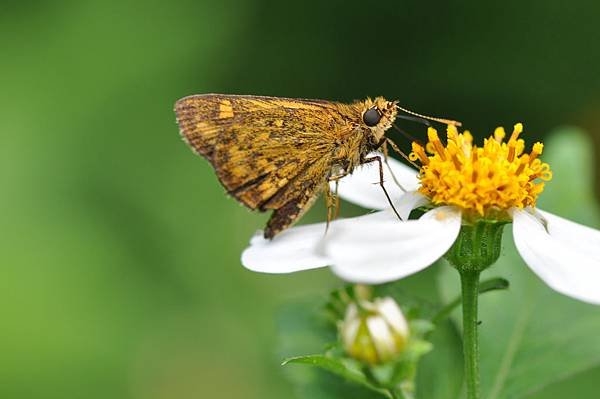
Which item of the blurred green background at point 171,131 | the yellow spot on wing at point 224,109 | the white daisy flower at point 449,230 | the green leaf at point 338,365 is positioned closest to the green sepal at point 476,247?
the white daisy flower at point 449,230

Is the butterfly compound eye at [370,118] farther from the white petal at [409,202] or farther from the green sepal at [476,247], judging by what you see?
the green sepal at [476,247]

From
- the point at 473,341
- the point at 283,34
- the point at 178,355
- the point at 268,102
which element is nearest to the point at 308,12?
the point at 283,34

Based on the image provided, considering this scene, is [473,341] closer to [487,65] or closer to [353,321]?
[353,321]

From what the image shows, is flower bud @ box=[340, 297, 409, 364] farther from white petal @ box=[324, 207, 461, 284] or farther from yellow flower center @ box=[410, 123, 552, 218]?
yellow flower center @ box=[410, 123, 552, 218]

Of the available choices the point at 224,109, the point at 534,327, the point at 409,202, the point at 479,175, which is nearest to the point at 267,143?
the point at 224,109

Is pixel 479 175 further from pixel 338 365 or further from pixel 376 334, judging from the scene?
pixel 338 365

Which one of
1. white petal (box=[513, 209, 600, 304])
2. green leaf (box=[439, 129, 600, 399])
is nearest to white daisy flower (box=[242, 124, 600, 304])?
white petal (box=[513, 209, 600, 304])

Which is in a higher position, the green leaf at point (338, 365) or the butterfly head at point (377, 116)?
the butterfly head at point (377, 116)
